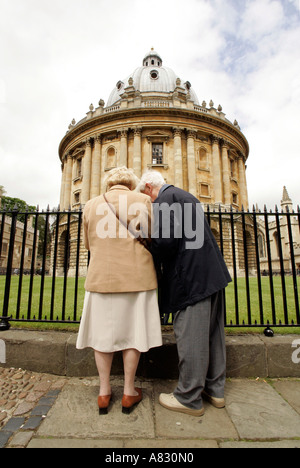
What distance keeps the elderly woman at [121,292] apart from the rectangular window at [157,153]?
24.8 meters

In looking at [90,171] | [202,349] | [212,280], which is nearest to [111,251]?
[212,280]

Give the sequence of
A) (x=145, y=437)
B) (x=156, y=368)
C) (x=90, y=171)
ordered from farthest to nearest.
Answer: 1. (x=90, y=171)
2. (x=156, y=368)
3. (x=145, y=437)

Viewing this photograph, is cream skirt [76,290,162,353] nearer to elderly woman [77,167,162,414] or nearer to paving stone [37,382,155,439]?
elderly woman [77,167,162,414]

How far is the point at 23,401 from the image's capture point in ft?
6.98

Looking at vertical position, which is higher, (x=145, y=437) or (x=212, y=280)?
(x=212, y=280)

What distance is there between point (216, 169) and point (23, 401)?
26.3 m

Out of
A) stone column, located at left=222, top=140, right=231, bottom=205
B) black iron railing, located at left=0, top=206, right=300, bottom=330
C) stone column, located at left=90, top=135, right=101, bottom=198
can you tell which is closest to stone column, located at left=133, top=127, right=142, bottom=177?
stone column, located at left=90, top=135, right=101, bottom=198

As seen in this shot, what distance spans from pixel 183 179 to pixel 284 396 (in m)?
23.7

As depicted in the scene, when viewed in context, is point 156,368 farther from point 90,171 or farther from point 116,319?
point 90,171

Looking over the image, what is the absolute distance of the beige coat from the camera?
195cm

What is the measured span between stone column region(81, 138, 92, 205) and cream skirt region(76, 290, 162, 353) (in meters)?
24.3

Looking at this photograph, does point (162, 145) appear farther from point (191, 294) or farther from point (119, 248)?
point (191, 294)

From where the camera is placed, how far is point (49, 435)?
1.67 m

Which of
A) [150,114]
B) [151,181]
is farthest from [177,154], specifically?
[151,181]
